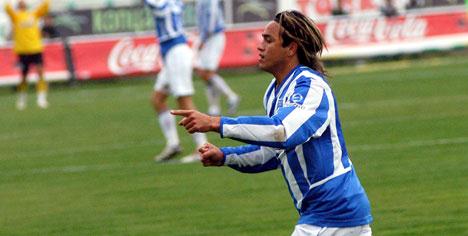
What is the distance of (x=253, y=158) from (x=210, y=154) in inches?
16.5

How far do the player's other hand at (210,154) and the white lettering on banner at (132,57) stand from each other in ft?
82.9

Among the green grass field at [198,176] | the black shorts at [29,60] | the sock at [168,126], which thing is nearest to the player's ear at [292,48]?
the green grass field at [198,176]

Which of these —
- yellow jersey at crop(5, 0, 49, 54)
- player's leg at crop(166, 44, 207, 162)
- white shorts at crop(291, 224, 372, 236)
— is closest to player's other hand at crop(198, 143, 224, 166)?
white shorts at crop(291, 224, 372, 236)

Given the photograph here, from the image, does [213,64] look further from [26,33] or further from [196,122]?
[196,122]

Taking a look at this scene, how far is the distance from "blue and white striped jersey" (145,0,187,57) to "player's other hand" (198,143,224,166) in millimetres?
7959

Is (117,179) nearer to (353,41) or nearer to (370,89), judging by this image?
(370,89)

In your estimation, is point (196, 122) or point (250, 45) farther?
point (250, 45)

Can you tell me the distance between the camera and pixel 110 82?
3167cm

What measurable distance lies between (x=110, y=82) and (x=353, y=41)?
6.85 m

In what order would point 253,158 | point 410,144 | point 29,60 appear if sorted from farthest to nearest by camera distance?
point 29,60
point 410,144
point 253,158

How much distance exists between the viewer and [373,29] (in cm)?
3341

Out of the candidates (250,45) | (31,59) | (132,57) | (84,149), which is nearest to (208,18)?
(84,149)

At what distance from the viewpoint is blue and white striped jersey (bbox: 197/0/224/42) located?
1970cm

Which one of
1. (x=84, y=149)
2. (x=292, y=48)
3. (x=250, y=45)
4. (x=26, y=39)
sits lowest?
(x=250, y=45)
